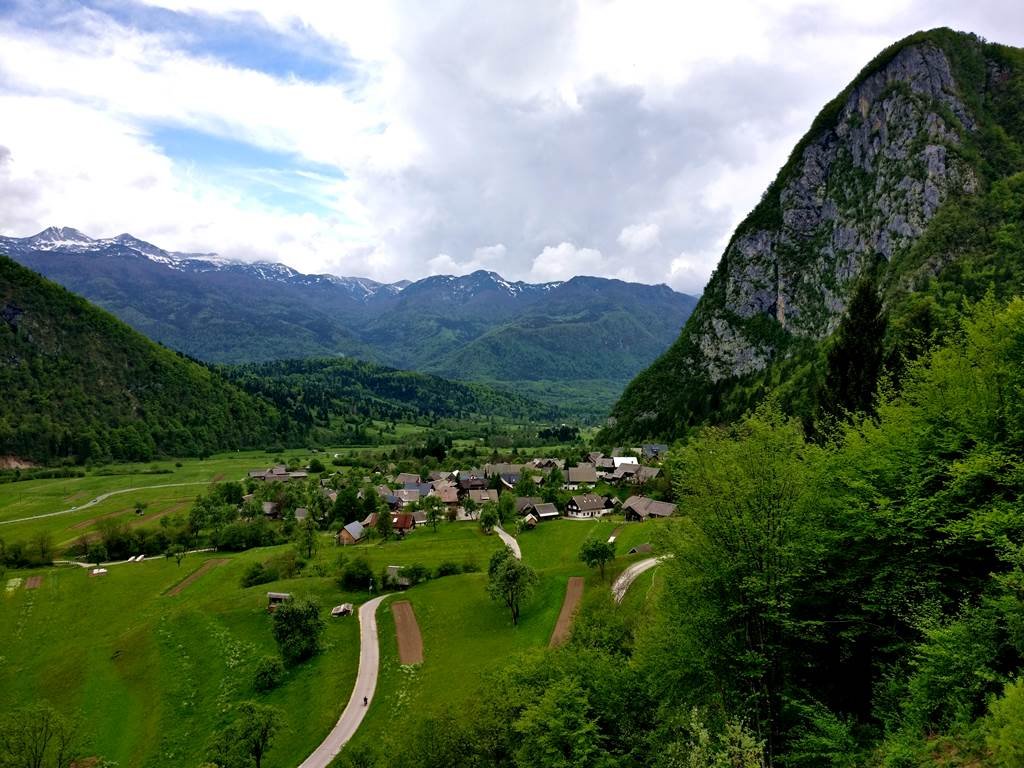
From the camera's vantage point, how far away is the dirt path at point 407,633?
54.0 meters

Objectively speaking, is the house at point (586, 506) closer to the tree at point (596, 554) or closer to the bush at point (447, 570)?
the bush at point (447, 570)

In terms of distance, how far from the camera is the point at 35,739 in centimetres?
3672

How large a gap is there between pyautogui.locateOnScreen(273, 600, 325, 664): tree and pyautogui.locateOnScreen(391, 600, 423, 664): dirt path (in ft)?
29.3

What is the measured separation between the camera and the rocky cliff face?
146 m

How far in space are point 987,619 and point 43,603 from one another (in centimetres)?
10988

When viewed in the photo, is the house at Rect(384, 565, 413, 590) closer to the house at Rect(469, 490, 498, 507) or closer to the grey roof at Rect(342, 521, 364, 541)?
the grey roof at Rect(342, 521, 364, 541)

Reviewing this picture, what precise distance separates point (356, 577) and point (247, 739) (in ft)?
111

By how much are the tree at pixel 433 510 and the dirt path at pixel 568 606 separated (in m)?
46.8

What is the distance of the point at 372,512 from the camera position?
4638 inches

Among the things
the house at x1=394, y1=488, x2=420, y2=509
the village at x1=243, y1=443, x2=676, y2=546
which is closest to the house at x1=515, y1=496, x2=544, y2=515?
the village at x1=243, y1=443, x2=676, y2=546

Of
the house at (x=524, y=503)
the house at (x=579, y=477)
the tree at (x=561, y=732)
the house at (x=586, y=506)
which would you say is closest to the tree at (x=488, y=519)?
the house at (x=524, y=503)

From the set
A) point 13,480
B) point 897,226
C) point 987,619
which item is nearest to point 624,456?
point 897,226

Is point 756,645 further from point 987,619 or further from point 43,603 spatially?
point 43,603

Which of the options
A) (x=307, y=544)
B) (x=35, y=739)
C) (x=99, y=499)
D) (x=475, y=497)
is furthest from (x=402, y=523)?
(x=99, y=499)
